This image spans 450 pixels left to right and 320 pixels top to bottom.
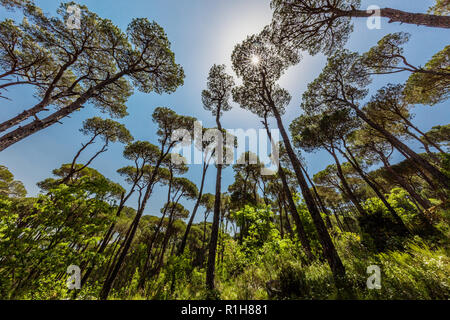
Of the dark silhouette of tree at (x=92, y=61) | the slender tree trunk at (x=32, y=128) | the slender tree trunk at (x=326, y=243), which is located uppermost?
the dark silhouette of tree at (x=92, y=61)

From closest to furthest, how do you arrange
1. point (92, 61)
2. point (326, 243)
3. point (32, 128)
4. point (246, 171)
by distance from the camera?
point (326, 243)
point (32, 128)
point (92, 61)
point (246, 171)

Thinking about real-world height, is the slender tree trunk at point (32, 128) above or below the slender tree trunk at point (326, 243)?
above

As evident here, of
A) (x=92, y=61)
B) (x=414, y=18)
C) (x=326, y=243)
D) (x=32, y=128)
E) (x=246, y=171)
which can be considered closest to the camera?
(x=326, y=243)

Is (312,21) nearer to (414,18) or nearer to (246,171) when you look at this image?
(414,18)

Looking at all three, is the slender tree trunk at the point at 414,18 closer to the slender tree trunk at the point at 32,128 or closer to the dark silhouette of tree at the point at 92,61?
the dark silhouette of tree at the point at 92,61

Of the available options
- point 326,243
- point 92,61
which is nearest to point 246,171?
point 326,243

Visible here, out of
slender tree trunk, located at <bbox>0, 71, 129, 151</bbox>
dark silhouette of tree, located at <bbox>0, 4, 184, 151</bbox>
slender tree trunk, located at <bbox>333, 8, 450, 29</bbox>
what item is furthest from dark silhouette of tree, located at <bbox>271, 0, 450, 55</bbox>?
slender tree trunk, located at <bbox>0, 71, 129, 151</bbox>

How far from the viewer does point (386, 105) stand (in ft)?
41.2

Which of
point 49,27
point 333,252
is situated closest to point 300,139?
point 333,252

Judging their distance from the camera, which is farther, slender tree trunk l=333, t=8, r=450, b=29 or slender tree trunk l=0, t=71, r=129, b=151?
slender tree trunk l=0, t=71, r=129, b=151

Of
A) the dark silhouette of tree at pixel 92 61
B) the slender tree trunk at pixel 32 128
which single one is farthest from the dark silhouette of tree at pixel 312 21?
the slender tree trunk at pixel 32 128

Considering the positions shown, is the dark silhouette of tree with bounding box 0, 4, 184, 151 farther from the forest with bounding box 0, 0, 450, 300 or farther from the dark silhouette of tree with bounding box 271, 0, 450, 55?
the dark silhouette of tree with bounding box 271, 0, 450, 55
